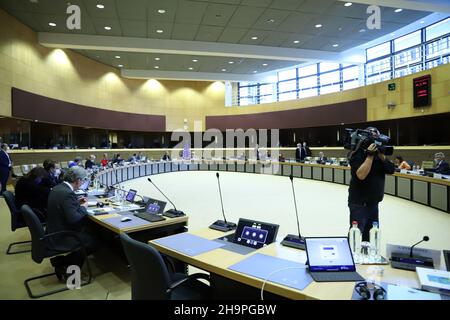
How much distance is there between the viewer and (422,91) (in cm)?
875

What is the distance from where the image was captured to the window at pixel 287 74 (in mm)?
15578

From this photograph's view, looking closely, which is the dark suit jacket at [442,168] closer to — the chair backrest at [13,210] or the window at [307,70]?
the chair backrest at [13,210]

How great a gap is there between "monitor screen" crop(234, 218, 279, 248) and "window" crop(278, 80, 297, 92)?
1458cm

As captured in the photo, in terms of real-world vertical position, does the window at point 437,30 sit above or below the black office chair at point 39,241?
above

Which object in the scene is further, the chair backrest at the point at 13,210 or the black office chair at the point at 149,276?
the chair backrest at the point at 13,210

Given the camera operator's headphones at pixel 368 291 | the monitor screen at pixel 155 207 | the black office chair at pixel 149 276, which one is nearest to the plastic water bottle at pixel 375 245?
the camera operator's headphones at pixel 368 291

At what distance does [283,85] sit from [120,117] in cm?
939

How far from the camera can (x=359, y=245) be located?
6.23 feet

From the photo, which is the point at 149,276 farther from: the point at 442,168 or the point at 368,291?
the point at 442,168

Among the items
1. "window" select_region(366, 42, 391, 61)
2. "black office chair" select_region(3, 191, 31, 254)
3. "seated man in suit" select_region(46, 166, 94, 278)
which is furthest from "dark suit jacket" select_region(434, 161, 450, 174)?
"black office chair" select_region(3, 191, 31, 254)

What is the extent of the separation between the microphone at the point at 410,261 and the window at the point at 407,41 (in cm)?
1107

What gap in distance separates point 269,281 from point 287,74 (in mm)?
15834

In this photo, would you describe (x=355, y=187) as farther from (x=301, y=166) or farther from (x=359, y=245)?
(x=301, y=166)
